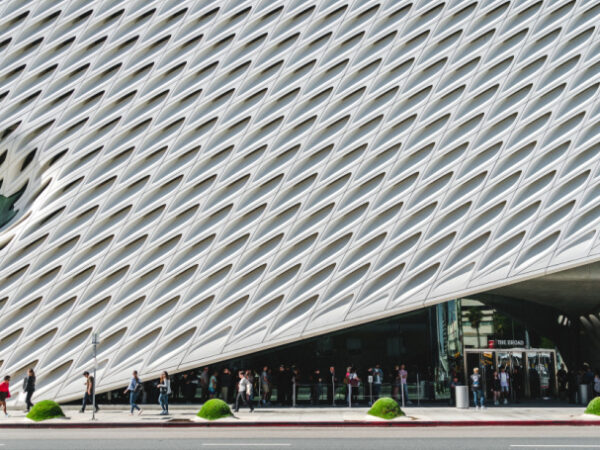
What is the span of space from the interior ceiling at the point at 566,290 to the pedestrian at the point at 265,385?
Result: 10.2 m

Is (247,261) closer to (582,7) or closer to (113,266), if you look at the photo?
(113,266)

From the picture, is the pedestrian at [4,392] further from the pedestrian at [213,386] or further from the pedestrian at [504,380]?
the pedestrian at [504,380]

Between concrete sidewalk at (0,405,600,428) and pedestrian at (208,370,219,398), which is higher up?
pedestrian at (208,370,219,398)

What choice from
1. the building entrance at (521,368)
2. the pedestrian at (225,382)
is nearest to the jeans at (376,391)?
the building entrance at (521,368)

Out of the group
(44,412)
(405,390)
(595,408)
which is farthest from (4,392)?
(595,408)

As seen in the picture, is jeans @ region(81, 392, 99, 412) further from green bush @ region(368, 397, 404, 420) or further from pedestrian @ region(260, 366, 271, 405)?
green bush @ region(368, 397, 404, 420)

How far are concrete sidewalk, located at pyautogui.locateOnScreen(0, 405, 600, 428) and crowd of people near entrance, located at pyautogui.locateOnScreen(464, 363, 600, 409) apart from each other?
146 cm

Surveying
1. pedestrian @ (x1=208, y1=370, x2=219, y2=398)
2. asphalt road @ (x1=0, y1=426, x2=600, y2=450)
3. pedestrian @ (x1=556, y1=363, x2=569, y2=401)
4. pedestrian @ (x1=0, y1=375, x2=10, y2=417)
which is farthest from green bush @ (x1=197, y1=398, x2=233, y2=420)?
pedestrian @ (x1=556, y1=363, x2=569, y2=401)

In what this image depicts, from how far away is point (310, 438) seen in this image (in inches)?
531

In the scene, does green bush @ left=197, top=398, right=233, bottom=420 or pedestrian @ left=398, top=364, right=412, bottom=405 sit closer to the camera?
green bush @ left=197, top=398, right=233, bottom=420

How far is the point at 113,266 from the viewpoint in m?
24.3

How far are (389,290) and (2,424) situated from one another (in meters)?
13.5

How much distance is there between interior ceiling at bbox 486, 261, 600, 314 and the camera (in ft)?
78.4

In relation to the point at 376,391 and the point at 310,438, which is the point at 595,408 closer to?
the point at 310,438
